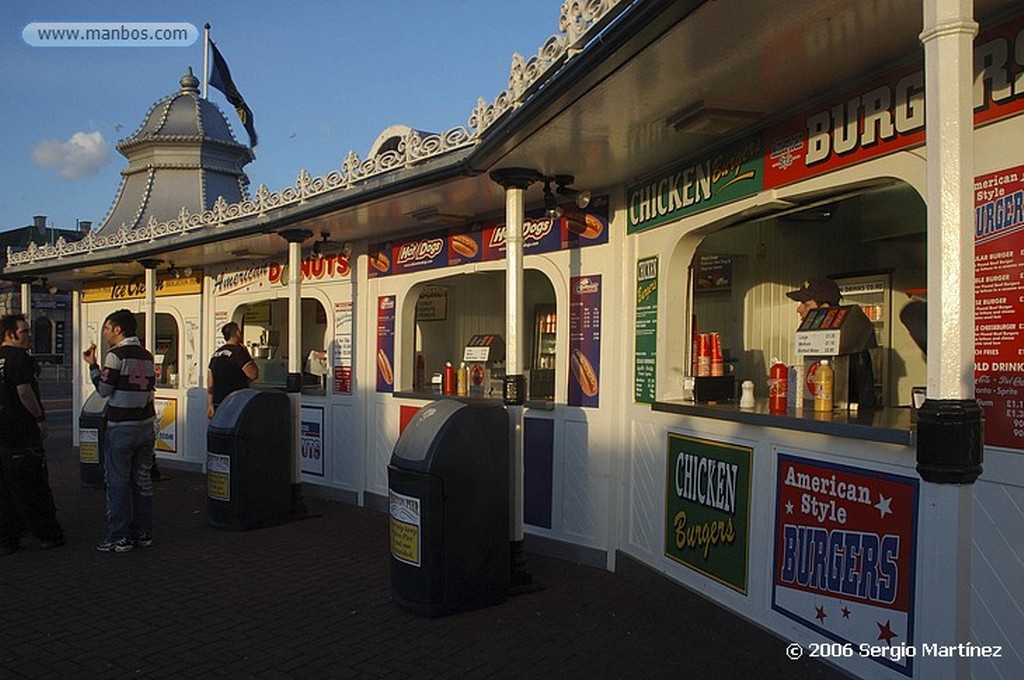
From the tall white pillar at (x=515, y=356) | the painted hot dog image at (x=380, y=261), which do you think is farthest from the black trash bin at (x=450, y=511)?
the painted hot dog image at (x=380, y=261)

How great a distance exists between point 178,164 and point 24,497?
9.32m

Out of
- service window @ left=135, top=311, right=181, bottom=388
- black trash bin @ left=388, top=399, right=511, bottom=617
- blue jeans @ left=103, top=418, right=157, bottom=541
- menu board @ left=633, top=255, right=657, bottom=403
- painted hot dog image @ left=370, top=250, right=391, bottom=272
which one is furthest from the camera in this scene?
service window @ left=135, top=311, right=181, bottom=388

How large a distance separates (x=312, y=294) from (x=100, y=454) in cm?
355

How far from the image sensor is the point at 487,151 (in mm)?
5777

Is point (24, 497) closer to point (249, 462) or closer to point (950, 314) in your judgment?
point (249, 462)

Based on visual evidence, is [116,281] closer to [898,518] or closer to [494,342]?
[494,342]

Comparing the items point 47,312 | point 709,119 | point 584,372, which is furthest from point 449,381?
point 47,312

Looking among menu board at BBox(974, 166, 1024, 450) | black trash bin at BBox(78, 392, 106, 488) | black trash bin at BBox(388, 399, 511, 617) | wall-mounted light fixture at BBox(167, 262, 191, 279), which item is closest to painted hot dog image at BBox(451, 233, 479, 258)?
black trash bin at BBox(388, 399, 511, 617)

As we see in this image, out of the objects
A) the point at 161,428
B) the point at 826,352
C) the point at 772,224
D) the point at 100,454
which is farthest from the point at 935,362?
the point at 161,428

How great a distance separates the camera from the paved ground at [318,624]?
4586 mm

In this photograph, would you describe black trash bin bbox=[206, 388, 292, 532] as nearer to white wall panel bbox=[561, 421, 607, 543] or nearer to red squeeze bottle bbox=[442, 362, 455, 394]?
red squeeze bottle bbox=[442, 362, 455, 394]

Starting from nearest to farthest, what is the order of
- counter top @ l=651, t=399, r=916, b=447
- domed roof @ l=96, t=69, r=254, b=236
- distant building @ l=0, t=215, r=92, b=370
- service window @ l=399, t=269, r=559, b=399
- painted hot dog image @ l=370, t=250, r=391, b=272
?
1. counter top @ l=651, t=399, r=916, b=447
2. service window @ l=399, t=269, r=559, b=399
3. painted hot dog image @ l=370, t=250, r=391, b=272
4. domed roof @ l=96, t=69, r=254, b=236
5. distant building @ l=0, t=215, r=92, b=370

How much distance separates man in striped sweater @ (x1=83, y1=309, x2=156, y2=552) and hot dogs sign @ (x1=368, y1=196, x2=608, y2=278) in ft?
9.70

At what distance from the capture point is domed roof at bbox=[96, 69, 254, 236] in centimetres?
1471
